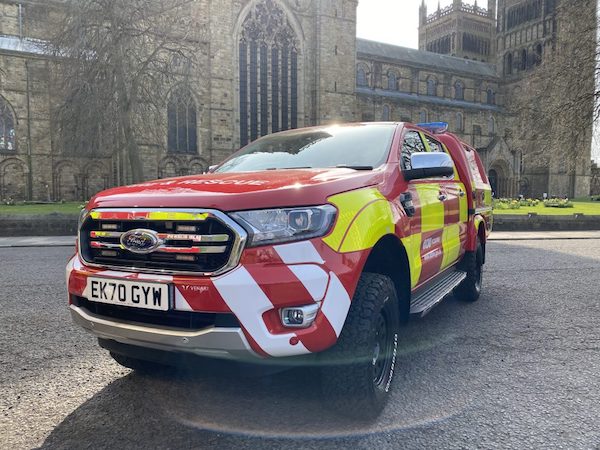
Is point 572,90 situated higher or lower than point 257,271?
higher

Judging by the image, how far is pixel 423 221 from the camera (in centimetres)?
345

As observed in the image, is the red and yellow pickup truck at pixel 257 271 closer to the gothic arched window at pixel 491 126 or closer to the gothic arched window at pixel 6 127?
the gothic arched window at pixel 6 127

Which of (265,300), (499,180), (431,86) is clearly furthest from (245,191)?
(431,86)

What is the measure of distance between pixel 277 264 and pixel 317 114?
34665 millimetres

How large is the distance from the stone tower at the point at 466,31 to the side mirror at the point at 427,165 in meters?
74.3

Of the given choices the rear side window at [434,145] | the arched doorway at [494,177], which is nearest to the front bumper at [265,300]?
the rear side window at [434,145]

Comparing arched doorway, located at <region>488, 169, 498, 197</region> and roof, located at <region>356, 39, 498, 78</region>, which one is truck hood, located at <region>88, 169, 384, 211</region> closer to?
arched doorway, located at <region>488, 169, 498, 197</region>

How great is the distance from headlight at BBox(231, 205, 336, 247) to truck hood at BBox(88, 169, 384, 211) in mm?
36

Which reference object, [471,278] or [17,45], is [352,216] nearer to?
[471,278]

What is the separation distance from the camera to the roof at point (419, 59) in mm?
51469

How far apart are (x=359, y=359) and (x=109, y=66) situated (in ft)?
61.3

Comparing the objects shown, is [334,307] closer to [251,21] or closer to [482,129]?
[251,21]

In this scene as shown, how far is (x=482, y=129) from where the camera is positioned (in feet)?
183

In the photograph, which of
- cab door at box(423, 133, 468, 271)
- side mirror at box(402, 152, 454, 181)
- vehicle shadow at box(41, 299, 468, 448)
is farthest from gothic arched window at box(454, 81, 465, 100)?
vehicle shadow at box(41, 299, 468, 448)
